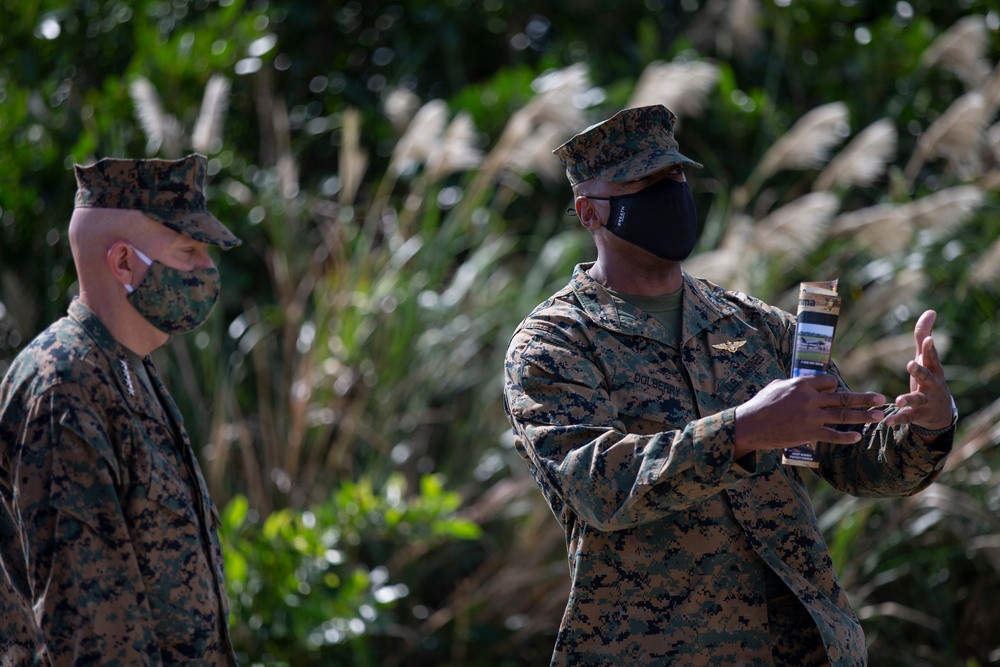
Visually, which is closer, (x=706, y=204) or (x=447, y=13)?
(x=706, y=204)

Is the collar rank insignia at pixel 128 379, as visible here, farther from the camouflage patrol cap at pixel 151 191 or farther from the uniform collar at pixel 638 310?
the uniform collar at pixel 638 310

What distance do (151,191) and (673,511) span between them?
1410mm

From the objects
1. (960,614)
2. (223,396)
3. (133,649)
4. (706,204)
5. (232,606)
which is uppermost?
(133,649)

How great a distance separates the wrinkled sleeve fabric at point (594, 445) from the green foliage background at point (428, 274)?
2.26 metres

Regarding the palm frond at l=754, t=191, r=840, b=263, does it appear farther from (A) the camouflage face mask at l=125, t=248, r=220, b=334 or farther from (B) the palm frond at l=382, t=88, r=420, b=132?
(A) the camouflage face mask at l=125, t=248, r=220, b=334

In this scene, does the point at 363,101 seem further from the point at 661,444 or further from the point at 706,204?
the point at 661,444

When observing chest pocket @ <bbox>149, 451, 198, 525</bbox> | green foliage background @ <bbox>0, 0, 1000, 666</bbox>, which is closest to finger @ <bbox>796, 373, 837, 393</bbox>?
chest pocket @ <bbox>149, 451, 198, 525</bbox>

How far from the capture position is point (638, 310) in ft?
8.15

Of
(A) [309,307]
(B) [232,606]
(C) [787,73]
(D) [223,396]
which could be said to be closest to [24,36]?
(A) [309,307]

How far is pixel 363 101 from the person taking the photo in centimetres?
732

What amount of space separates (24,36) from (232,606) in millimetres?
3557

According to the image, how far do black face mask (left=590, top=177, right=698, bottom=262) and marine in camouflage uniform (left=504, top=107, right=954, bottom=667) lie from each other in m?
0.06

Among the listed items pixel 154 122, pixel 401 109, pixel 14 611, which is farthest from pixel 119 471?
pixel 401 109

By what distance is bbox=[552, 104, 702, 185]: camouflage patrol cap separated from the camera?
8.08 feet
